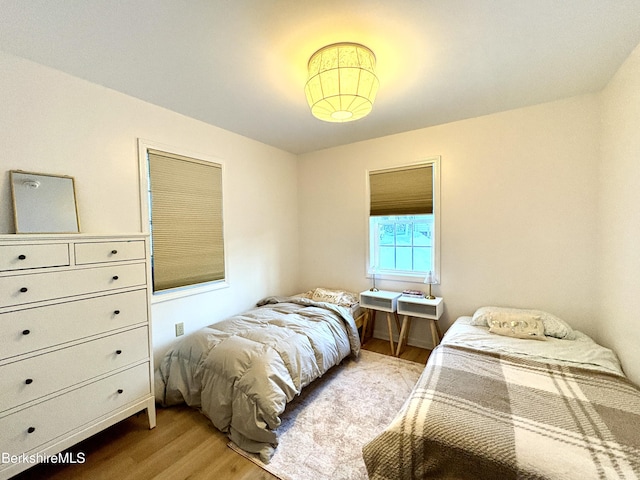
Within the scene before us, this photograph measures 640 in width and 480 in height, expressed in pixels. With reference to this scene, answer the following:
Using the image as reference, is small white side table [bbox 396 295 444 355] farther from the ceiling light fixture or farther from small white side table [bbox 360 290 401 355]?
the ceiling light fixture

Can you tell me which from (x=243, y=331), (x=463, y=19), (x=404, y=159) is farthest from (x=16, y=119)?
(x=404, y=159)

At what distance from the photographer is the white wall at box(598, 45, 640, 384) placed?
164 cm

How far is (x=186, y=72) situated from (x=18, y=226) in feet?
4.63

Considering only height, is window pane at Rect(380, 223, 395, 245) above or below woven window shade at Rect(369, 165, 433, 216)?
below

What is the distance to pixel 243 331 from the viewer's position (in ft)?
7.29

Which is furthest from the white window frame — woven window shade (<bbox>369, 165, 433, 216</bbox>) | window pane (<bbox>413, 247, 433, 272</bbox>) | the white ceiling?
window pane (<bbox>413, 247, 433, 272</bbox>)

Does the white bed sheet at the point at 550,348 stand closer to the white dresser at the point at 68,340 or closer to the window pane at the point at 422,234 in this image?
the window pane at the point at 422,234

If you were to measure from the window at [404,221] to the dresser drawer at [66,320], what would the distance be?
8.08ft

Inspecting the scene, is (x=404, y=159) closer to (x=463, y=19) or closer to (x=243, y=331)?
(x=463, y=19)

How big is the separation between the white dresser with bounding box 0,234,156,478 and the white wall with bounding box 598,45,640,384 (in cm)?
313

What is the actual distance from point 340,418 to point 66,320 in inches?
71.8

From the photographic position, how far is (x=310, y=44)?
1.56m

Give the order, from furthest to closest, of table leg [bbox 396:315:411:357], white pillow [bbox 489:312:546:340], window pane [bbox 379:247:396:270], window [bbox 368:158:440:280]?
1. window pane [bbox 379:247:396:270]
2. window [bbox 368:158:440:280]
3. table leg [bbox 396:315:411:357]
4. white pillow [bbox 489:312:546:340]

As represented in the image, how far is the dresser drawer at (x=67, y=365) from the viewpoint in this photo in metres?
1.32
